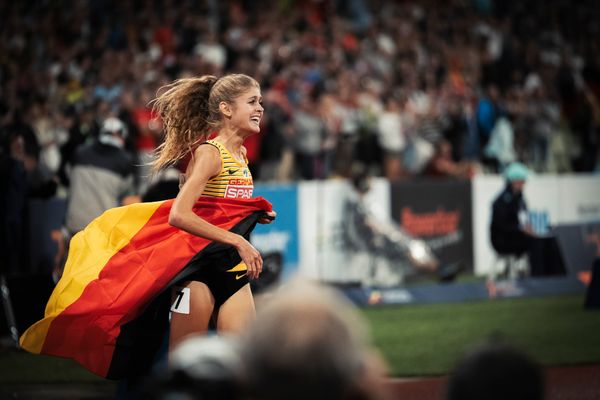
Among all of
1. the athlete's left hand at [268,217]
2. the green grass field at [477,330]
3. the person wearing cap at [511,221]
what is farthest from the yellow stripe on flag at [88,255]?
the person wearing cap at [511,221]

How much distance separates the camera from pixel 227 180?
20.9ft

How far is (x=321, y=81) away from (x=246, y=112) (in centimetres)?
1262

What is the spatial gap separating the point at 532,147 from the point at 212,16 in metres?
6.76

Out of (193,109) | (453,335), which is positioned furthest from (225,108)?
(453,335)

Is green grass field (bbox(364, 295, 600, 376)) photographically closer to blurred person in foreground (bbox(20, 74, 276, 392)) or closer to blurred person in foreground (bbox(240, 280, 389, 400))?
blurred person in foreground (bbox(20, 74, 276, 392))

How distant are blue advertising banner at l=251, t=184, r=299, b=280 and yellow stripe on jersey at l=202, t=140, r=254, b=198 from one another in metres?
8.33

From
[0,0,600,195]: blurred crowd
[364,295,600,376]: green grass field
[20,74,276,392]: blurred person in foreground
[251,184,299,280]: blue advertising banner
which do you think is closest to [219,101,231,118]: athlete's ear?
[20,74,276,392]: blurred person in foreground

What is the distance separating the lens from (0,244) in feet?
39.4

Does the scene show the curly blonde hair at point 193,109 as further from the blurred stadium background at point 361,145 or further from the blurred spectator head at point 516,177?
the blurred spectator head at point 516,177

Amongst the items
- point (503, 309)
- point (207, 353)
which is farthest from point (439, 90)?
point (207, 353)

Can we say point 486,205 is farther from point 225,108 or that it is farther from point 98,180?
point 225,108

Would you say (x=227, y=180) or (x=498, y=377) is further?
(x=227, y=180)

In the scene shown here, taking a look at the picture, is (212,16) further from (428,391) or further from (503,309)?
(428,391)

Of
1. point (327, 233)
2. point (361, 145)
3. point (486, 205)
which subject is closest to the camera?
point (327, 233)
